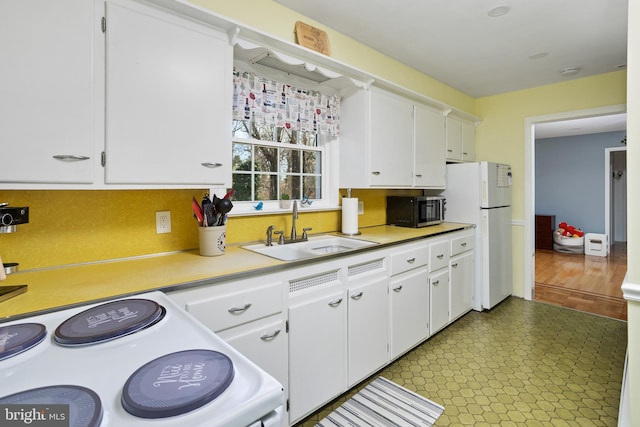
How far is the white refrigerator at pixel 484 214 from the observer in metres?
3.46

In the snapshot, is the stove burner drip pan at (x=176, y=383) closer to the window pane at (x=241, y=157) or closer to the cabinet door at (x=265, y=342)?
the cabinet door at (x=265, y=342)

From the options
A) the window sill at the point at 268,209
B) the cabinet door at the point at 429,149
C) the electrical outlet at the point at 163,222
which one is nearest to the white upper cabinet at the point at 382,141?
the cabinet door at the point at 429,149

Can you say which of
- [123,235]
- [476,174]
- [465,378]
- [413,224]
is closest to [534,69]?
[476,174]

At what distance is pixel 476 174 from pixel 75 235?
3.44 m

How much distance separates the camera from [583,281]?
459 centimetres

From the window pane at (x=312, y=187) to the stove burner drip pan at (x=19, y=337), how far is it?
6.56 ft

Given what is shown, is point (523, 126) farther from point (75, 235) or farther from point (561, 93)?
point (75, 235)

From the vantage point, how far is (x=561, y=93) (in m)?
3.76

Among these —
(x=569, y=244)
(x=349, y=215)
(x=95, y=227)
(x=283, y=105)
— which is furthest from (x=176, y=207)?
(x=569, y=244)

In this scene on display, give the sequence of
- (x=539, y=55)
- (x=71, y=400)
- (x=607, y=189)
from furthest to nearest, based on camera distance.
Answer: (x=607, y=189)
(x=539, y=55)
(x=71, y=400)

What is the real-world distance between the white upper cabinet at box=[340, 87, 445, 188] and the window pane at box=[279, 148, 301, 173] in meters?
0.40

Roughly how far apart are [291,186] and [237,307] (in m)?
1.32

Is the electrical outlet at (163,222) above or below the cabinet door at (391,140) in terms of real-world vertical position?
below

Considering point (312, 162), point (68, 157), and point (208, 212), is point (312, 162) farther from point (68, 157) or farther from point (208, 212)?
point (68, 157)
